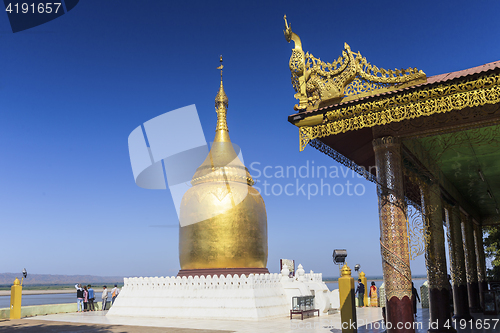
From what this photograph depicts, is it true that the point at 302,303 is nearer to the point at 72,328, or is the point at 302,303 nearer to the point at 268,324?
the point at 268,324

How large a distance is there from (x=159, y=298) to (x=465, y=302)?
12.1 m

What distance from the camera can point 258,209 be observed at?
77.8ft

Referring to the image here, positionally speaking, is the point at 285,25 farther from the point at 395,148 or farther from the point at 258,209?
the point at 258,209

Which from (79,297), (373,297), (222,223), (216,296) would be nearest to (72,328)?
(216,296)

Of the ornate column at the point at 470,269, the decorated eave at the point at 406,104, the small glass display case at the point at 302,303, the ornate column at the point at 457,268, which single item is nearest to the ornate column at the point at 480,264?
the ornate column at the point at 470,269

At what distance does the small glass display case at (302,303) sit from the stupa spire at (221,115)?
11.8m

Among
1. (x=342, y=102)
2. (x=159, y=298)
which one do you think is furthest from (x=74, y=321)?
(x=342, y=102)

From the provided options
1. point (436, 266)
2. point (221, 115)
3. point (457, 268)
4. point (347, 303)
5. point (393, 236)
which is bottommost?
point (347, 303)

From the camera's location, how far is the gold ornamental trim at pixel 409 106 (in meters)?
7.61

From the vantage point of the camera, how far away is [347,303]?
972 cm

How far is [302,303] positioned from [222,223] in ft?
22.6

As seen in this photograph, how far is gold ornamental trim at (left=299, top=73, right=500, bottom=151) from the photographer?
7613 mm

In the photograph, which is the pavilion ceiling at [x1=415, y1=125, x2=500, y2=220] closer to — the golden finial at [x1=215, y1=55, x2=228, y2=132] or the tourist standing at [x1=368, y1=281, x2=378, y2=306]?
the tourist standing at [x1=368, y1=281, x2=378, y2=306]

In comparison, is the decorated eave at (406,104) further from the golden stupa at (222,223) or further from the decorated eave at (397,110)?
the golden stupa at (222,223)
